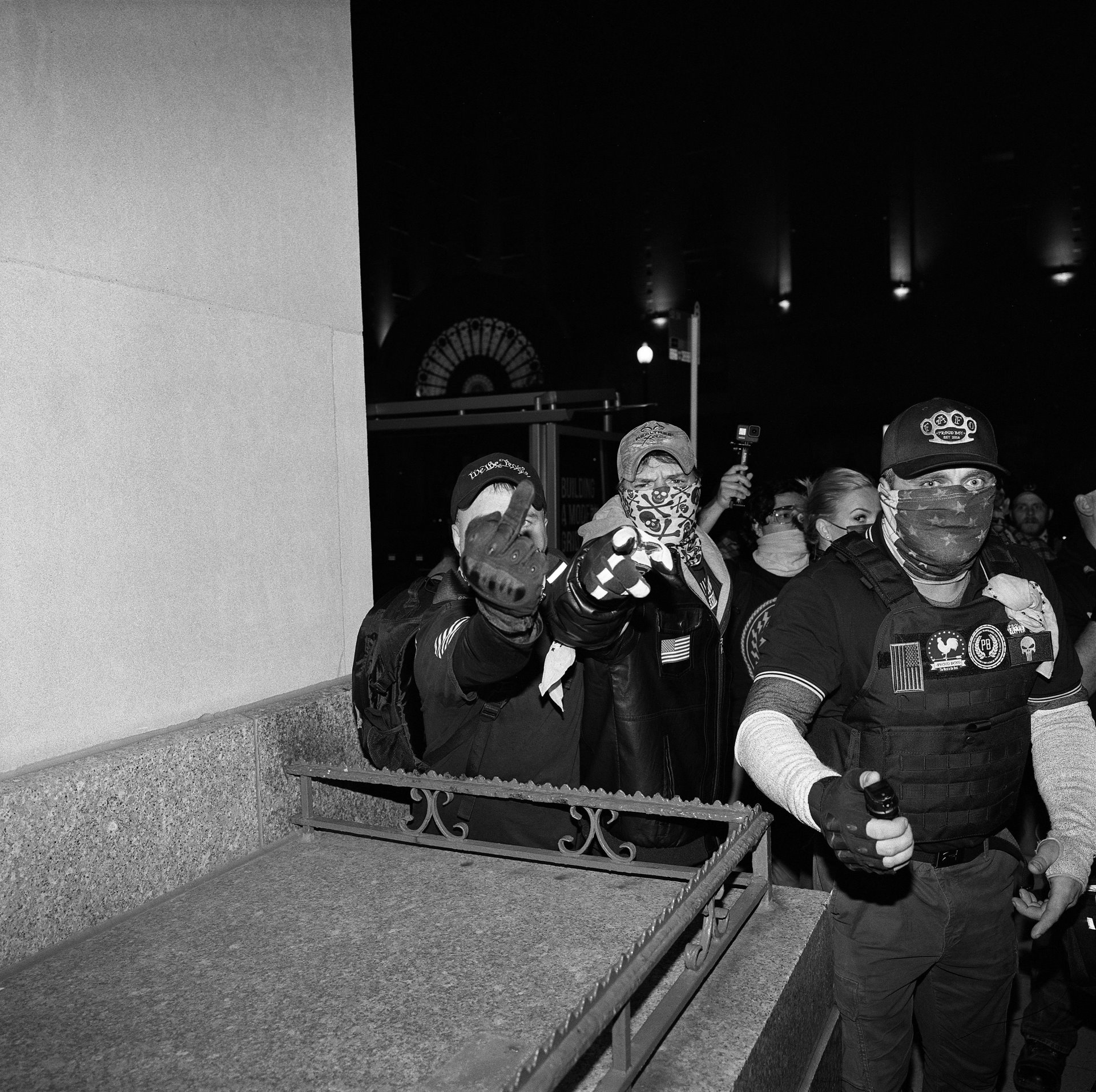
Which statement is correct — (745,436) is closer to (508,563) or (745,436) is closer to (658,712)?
(658,712)

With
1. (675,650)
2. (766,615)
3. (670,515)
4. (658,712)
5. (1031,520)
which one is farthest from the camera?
(1031,520)

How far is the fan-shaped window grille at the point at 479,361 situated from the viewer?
1052 cm

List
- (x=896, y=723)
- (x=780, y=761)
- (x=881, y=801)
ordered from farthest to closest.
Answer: (x=896, y=723) → (x=780, y=761) → (x=881, y=801)

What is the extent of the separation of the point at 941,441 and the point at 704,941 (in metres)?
1.59

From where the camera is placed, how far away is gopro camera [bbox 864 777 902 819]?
189 cm

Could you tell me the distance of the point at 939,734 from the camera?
8.77 ft

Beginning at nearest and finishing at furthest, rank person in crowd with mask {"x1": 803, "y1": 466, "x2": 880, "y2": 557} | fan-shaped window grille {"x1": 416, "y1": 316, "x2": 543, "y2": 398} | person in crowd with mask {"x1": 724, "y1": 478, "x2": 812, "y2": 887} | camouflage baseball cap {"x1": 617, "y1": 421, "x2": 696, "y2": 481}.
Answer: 1. camouflage baseball cap {"x1": 617, "y1": 421, "x2": 696, "y2": 481}
2. person in crowd with mask {"x1": 724, "y1": 478, "x2": 812, "y2": 887}
3. person in crowd with mask {"x1": 803, "y1": 466, "x2": 880, "y2": 557}
4. fan-shaped window grille {"x1": 416, "y1": 316, "x2": 543, "y2": 398}

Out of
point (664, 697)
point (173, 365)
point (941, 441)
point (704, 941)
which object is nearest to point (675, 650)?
point (664, 697)

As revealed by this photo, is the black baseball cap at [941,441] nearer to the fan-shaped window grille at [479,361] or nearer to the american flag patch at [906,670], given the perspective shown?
the american flag patch at [906,670]

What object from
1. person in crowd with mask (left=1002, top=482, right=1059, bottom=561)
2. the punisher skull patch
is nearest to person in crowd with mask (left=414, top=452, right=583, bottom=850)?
the punisher skull patch

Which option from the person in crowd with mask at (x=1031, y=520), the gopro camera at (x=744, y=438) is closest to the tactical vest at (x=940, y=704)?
the gopro camera at (x=744, y=438)

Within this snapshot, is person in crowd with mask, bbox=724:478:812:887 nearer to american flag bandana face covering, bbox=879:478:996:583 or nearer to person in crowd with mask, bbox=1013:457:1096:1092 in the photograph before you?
american flag bandana face covering, bbox=879:478:996:583

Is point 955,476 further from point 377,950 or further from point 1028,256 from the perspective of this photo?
point 1028,256

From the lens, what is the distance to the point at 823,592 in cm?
270
